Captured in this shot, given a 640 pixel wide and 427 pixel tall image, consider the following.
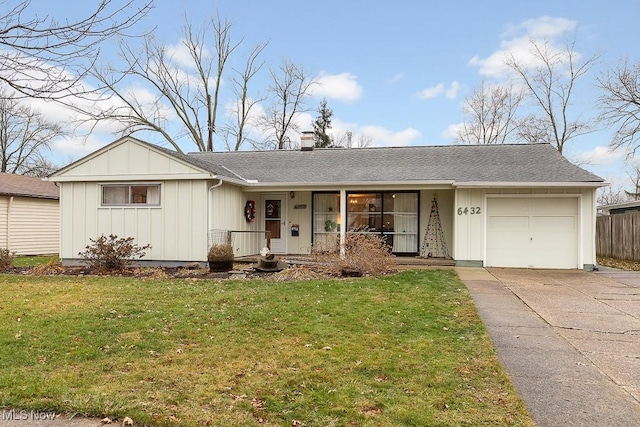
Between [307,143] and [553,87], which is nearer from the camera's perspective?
[307,143]

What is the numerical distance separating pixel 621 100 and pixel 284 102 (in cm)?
2046

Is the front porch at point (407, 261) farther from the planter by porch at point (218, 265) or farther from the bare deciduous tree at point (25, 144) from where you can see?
the bare deciduous tree at point (25, 144)

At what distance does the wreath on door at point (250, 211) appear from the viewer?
13.9 m

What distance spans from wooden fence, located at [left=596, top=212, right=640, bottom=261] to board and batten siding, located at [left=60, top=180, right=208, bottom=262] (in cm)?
1418

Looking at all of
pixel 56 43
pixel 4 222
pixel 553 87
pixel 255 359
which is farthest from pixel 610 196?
pixel 56 43

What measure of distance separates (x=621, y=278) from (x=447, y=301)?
5846 millimetres

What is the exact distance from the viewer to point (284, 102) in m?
31.3

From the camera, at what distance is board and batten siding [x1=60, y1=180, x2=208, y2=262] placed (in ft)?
38.1

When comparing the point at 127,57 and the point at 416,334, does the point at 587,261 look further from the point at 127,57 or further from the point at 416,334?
the point at 127,57

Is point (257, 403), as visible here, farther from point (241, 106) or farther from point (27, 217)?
point (241, 106)

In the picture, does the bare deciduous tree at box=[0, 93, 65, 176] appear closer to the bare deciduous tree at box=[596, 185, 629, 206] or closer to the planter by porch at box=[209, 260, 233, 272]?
the planter by porch at box=[209, 260, 233, 272]

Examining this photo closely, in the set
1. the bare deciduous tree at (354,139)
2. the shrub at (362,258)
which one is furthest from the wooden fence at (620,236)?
the bare deciduous tree at (354,139)

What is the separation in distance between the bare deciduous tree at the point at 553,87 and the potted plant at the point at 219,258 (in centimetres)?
2321

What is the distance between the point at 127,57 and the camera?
80.8ft
